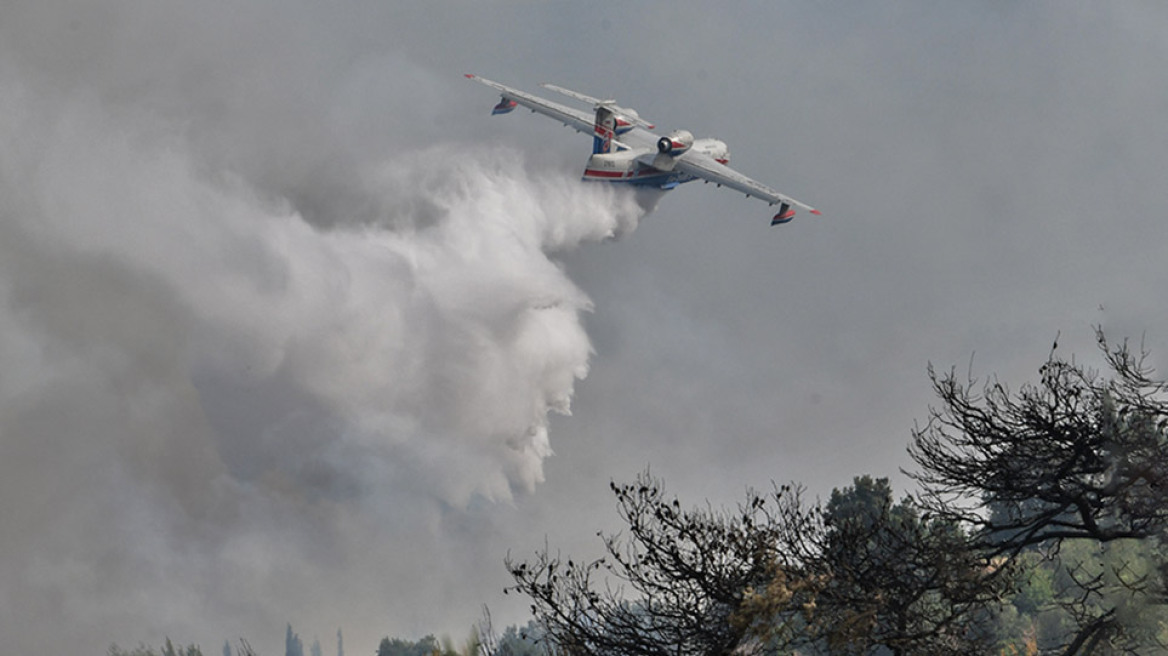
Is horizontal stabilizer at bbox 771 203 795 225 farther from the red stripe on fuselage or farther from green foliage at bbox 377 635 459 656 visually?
green foliage at bbox 377 635 459 656

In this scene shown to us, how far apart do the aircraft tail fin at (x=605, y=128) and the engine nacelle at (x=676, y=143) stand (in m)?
11.2

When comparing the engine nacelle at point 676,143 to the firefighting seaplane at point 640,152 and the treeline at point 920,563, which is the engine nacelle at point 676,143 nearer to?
the firefighting seaplane at point 640,152

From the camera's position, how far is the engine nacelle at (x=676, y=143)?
85500 mm

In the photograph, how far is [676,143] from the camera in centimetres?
8588

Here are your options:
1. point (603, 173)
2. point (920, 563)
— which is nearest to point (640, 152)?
point (603, 173)

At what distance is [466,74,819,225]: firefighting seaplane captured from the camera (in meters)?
87.6

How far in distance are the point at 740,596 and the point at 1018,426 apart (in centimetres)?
→ 902

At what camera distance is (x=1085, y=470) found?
1033 inches

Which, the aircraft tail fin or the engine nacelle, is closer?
the engine nacelle

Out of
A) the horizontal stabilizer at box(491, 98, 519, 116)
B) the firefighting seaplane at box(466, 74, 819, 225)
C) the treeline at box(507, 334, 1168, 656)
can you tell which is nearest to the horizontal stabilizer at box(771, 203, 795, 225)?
the firefighting seaplane at box(466, 74, 819, 225)

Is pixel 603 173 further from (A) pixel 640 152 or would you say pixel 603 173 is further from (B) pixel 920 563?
(B) pixel 920 563

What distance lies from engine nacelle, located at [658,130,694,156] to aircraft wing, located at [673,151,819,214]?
217 centimetres

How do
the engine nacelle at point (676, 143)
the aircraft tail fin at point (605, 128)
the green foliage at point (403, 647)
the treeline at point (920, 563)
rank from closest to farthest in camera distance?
the treeline at point (920, 563) < the engine nacelle at point (676, 143) < the aircraft tail fin at point (605, 128) < the green foliage at point (403, 647)

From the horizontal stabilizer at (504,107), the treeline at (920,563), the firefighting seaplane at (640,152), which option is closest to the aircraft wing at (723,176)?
the firefighting seaplane at (640,152)
